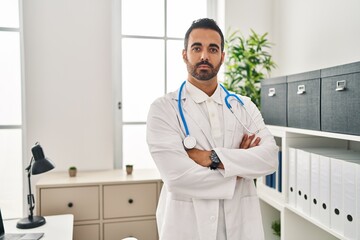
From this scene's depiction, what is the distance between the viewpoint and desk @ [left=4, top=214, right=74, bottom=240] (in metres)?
1.78

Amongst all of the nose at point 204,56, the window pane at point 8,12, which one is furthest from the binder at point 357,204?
the window pane at point 8,12

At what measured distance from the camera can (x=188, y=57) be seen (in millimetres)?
1448

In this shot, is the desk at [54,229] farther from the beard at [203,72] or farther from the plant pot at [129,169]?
the beard at [203,72]

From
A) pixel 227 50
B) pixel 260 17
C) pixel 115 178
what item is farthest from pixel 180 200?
A: pixel 260 17

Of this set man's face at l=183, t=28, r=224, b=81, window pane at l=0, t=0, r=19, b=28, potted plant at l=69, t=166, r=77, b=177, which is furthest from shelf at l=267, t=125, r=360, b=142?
window pane at l=0, t=0, r=19, b=28

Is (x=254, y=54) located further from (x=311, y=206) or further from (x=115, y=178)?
(x=115, y=178)

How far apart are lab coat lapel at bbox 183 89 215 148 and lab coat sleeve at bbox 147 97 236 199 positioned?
0.08 m

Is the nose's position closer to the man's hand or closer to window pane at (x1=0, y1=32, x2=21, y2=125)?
the man's hand

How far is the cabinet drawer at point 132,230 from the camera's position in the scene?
2.38 meters

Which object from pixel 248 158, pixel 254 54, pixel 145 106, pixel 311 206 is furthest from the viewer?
pixel 145 106

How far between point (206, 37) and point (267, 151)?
0.58 meters

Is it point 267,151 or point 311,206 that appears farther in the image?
point 311,206

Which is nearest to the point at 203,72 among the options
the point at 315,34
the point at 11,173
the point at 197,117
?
the point at 197,117

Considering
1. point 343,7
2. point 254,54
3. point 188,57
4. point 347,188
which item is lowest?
point 347,188
